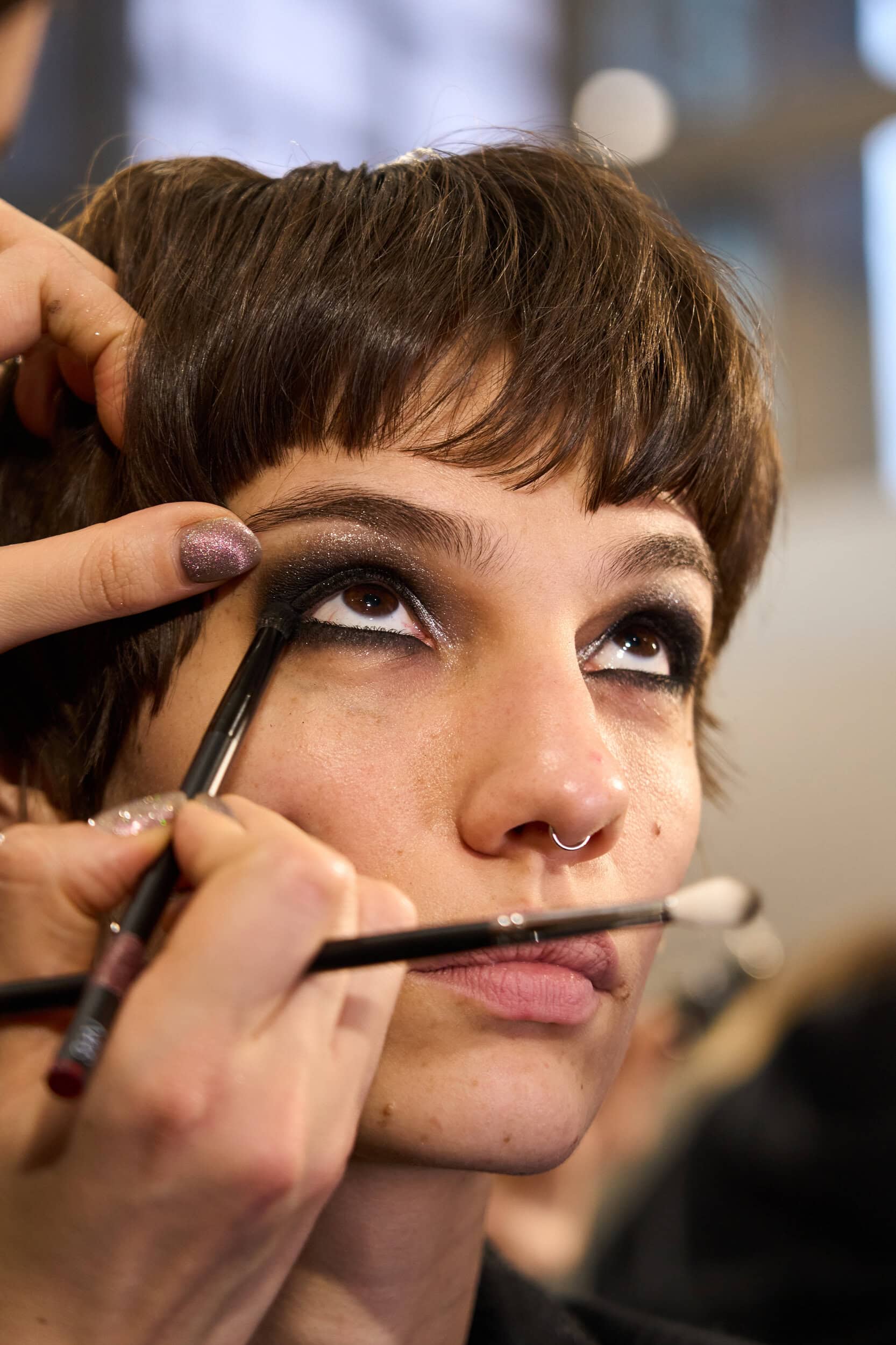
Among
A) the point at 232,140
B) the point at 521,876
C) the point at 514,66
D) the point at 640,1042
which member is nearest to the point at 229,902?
the point at 521,876

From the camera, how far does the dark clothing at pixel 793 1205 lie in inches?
63.9

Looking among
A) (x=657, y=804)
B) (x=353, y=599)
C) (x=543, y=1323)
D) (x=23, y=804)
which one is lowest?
(x=543, y=1323)

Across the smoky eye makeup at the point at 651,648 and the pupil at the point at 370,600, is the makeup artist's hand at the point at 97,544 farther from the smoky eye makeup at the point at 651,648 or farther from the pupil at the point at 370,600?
the smoky eye makeup at the point at 651,648

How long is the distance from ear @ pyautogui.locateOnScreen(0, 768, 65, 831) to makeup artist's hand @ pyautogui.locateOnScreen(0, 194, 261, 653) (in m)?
0.15

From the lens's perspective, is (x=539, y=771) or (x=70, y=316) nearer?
(x=539, y=771)

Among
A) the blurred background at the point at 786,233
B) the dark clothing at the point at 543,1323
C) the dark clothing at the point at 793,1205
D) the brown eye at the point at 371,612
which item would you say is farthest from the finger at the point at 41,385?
the blurred background at the point at 786,233

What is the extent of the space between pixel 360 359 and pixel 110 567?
21cm

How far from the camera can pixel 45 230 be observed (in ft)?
2.76

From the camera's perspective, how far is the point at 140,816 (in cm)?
68

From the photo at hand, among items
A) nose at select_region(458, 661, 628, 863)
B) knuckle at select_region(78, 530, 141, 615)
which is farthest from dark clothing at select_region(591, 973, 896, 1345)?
knuckle at select_region(78, 530, 141, 615)

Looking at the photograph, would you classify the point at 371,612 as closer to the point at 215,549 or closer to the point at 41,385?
the point at 215,549

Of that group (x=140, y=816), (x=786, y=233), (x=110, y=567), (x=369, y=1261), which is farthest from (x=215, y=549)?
(x=786, y=233)

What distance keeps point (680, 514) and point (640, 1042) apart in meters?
1.42

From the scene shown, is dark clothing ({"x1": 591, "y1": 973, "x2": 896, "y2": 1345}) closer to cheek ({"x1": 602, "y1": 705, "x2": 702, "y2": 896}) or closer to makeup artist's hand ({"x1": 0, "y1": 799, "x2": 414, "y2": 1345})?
cheek ({"x1": 602, "y1": 705, "x2": 702, "y2": 896})
